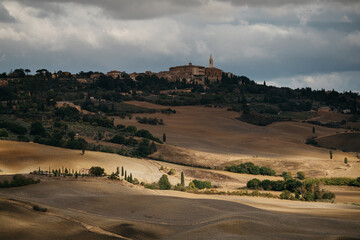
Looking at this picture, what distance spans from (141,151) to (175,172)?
1155 cm

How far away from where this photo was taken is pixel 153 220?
65.4ft

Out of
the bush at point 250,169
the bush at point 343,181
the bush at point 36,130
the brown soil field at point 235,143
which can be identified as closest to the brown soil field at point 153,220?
the bush at point 343,181

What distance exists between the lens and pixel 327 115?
11912 centimetres

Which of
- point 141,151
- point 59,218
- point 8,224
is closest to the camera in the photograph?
point 8,224

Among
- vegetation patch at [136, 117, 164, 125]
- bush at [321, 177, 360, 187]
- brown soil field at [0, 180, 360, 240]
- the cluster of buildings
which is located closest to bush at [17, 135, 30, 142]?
brown soil field at [0, 180, 360, 240]

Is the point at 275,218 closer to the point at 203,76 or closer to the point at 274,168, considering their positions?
the point at 274,168

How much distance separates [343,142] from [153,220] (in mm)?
68449

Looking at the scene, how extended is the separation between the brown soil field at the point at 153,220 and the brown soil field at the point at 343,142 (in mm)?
56616

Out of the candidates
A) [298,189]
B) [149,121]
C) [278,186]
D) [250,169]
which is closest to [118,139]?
[250,169]

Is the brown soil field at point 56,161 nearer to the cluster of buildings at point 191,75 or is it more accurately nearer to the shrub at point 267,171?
the shrub at point 267,171

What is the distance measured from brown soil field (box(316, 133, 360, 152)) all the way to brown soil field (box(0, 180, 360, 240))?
56616 mm

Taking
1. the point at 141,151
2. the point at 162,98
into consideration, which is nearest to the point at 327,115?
the point at 162,98

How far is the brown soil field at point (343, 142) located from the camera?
7556 cm

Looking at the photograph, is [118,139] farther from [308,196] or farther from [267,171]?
[308,196]
